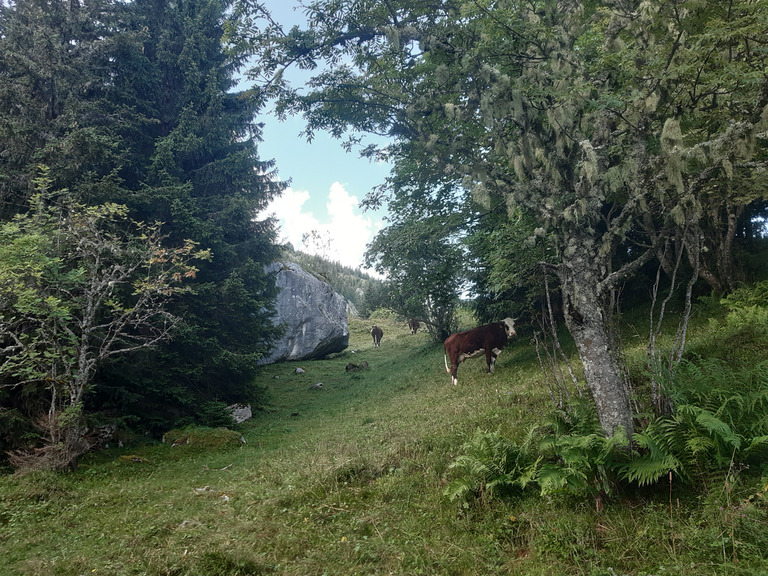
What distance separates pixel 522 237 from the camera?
10.6 m

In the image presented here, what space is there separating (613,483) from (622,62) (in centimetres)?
657

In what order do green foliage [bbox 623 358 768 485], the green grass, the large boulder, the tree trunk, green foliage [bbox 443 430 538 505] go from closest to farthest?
the green grass, green foliage [bbox 623 358 768 485], green foliage [bbox 443 430 538 505], the tree trunk, the large boulder

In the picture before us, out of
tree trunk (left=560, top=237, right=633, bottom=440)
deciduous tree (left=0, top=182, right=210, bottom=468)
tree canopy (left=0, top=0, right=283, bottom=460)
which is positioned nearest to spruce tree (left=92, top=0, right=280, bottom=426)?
tree canopy (left=0, top=0, right=283, bottom=460)

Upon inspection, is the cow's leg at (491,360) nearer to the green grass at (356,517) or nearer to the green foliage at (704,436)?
the green grass at (356,517)

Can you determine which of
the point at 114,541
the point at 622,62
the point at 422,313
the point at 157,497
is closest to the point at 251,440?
the point at 157,497

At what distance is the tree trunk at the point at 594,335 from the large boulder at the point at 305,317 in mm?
25579

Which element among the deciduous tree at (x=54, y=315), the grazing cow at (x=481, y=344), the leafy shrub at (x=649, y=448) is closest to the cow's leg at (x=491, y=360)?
the grazing cow at (x=481, y=344)

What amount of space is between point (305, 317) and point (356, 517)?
26322 mm

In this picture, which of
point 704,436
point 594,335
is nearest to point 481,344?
point 594,335

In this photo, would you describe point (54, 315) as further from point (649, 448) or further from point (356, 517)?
point (649, 448)

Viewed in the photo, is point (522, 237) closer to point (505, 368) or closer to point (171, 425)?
point (505, 368)

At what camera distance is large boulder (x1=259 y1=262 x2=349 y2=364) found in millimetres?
30672

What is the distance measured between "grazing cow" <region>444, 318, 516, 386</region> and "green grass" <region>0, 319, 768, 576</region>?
15.4ft

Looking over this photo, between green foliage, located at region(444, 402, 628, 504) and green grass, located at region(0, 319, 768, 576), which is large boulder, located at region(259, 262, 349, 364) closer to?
green grass, located at region(0, 319, 768, 576)
